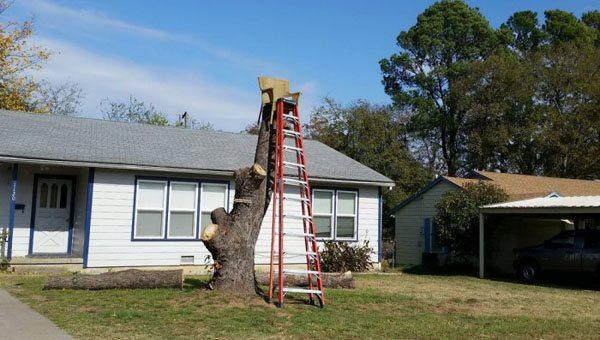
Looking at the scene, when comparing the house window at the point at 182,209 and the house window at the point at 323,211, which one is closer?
the house window at the point at 182,209

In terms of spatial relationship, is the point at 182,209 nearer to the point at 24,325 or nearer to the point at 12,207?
the point at 12,207

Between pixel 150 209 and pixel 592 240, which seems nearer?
pixel 150 209

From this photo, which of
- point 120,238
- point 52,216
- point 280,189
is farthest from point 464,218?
point 52,216

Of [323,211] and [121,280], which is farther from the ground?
[323,211]

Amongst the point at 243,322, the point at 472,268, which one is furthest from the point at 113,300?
the point at 472,268

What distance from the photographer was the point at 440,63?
45.0m

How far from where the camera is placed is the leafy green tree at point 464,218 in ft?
67.9

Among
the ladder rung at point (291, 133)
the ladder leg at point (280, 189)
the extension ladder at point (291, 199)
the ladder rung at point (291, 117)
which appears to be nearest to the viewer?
the ladder leg at point (280, 189)

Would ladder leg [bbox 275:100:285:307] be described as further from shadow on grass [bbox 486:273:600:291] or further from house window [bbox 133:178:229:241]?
shadow on grass [bbox 486:273:600:291]

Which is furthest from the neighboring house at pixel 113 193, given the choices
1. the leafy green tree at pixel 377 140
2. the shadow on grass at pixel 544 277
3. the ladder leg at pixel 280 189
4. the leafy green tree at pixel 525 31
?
the leafy green tree at pixel 525 31

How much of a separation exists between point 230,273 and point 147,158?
6546mm

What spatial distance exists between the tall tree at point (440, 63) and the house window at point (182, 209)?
28197 mm

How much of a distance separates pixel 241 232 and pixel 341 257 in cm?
740

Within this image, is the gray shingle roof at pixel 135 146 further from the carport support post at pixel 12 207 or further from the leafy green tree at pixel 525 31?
the leafy green tree at pixel 525 31
